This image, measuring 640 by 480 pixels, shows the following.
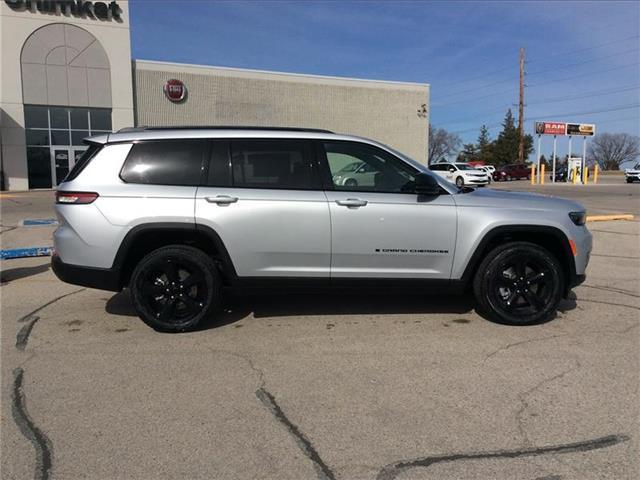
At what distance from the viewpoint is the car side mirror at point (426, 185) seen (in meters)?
4.82

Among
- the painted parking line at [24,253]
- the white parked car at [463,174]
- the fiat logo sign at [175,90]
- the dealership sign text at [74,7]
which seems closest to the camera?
the painted parking line at [24,253]

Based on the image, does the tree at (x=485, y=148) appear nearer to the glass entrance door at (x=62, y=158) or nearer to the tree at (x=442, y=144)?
the tree at (x=442, y=144)

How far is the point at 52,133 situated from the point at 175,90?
7.92m

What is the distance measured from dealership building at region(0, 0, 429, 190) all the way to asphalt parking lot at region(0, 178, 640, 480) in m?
29.0

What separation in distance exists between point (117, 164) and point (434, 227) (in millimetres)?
2951

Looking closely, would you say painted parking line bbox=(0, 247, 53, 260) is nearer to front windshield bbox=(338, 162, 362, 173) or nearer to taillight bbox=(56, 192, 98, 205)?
taillight bbox=(56, 192, 98, 205)

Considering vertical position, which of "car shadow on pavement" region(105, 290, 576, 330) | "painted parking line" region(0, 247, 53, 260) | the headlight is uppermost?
the headlight

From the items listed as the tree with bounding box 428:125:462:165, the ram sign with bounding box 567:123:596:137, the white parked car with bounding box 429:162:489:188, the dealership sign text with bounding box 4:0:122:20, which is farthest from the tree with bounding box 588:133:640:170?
the dealership sign text with bounding box 4:0:122:20

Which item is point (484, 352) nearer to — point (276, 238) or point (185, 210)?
point (276, 238)

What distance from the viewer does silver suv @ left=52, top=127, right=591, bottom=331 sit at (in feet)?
15.6

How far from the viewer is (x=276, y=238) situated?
480 centimetres

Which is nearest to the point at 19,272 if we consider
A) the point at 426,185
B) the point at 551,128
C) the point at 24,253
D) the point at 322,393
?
the point at 24,253

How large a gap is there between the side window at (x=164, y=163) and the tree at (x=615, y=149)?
409ft

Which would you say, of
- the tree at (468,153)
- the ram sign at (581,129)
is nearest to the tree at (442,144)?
the tree at (468,153)
